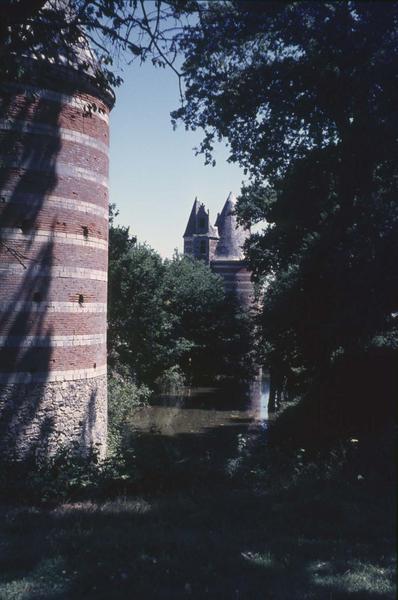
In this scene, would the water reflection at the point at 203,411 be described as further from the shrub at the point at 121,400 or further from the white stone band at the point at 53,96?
the white stone band at the point at 53,96

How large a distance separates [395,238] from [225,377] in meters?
25.8

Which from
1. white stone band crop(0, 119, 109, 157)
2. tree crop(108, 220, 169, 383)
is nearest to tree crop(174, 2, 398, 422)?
white stone band crop(0, 119, 109, 157)

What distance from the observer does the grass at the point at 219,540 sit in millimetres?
4727

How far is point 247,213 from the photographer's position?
24250 mm

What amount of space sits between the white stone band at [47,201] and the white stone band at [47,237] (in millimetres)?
659

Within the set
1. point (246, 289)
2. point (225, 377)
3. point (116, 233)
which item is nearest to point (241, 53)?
point (116, 233)

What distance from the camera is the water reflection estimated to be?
22.4m

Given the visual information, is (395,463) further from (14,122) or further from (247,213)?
(247,213)

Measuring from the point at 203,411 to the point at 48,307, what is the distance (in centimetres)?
1580

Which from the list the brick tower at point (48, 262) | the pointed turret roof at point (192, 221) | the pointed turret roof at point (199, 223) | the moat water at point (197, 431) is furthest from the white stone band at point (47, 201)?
the pointed turret roof at point (192, 221)

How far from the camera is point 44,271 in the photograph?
11469 millimetres

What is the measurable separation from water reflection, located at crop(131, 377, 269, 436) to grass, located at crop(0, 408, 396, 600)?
37.8 feet

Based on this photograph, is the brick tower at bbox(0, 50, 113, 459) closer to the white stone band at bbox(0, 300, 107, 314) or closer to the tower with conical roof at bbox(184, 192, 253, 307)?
the white stone band at bbox(0, 300, 107, 314)

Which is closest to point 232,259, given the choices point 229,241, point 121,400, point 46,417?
point 229,241
